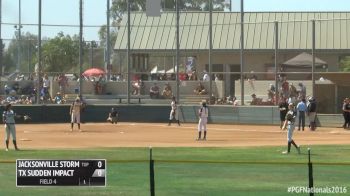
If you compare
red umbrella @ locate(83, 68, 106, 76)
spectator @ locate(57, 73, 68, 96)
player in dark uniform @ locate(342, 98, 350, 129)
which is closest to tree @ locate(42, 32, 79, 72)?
red umbrella @ locate(83, 68, 106, 76)

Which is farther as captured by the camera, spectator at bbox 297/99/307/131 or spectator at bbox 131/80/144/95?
spectator at bbox 131/80/144/95

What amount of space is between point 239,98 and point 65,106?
35.2ft

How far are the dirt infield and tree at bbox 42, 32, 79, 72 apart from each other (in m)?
15.6

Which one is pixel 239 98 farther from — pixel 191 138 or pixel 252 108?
pixel 191 138

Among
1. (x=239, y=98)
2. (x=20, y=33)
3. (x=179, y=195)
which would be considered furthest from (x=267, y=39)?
(x=179, y=195)

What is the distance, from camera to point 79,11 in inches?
2067

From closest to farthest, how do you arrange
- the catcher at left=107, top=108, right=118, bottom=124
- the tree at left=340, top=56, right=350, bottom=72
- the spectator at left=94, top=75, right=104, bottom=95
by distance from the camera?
the catcher at left=107, top=108, right=118, bottom=124 → the tree at left=340, top=56, right=350, bottom=72 → the spectator at left=94, top=75, right=104, bottom=95

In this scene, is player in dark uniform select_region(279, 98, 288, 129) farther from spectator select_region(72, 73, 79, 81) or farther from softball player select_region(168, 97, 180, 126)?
spectator select_region(72, 73, 79, 81)

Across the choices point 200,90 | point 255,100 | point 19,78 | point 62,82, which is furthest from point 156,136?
point 19,78

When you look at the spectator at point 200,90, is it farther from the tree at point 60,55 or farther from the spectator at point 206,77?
the tree at point 60,55

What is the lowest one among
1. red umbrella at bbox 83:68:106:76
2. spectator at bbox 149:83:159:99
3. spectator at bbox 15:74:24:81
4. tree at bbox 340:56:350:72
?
spectator at bbox 149:83:159:99
